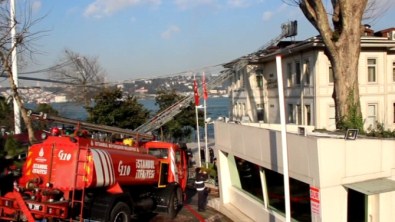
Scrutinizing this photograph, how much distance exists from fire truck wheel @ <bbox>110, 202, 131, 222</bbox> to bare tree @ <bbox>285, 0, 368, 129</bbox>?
8.03m

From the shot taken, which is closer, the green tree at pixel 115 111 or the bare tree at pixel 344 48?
the bare tree at pixel 344 48

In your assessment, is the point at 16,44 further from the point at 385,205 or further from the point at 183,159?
the point at 385,205

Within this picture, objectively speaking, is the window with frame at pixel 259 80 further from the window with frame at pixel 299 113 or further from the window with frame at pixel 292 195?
the window with frame at pixel 292 195

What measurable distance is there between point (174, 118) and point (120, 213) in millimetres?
33215

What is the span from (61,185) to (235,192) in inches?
282

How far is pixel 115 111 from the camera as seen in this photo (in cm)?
3847

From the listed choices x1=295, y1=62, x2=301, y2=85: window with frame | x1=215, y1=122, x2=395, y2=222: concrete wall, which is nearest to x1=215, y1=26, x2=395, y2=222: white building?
x1=215, y1=122, x2=395, y2=222: concrete wall

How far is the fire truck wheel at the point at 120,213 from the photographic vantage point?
42.5 ft

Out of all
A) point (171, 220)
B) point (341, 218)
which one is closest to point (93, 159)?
point (171, 220)

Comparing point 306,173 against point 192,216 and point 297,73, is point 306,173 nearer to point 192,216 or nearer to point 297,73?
point 192,216

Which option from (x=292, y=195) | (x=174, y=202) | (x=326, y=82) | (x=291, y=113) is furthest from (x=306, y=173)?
(x=291, y=113)

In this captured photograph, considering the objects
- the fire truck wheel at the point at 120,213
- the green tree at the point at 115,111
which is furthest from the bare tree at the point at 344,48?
the green tree at the point at 115,111

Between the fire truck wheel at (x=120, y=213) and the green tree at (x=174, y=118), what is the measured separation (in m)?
31.8

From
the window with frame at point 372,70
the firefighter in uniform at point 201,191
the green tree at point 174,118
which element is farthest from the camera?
the green tree at point 174,118
